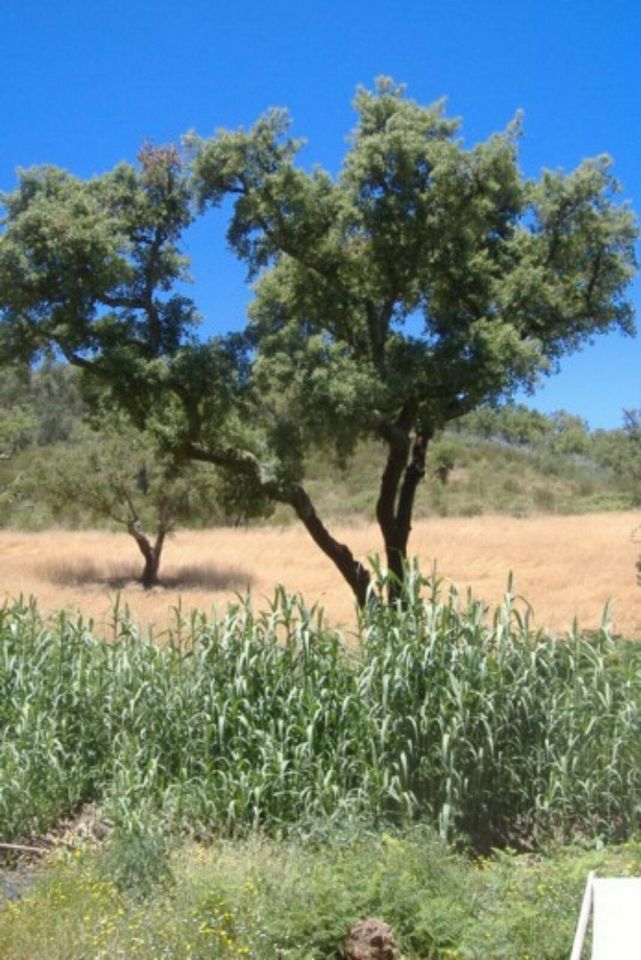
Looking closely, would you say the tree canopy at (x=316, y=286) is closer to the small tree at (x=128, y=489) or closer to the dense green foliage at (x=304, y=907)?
the dense green foliage at (x=304, y=907)

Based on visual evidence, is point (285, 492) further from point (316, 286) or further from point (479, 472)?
point (479, 472)

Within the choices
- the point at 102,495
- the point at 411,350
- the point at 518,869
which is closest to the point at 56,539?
the point at 102,495

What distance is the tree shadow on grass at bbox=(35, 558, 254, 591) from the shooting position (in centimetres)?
2561

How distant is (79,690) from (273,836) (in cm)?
161

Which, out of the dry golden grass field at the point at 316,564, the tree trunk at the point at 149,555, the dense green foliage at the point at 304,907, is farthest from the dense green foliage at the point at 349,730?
the tree trunk at the point at 149,555

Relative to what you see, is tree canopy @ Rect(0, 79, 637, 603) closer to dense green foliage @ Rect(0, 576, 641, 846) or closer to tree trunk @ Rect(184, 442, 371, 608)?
tree trunk @ Rect(184, 442, 371, 608)

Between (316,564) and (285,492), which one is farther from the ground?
(285,492)

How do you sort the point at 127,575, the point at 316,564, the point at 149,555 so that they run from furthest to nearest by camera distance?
1. the point at 127,575
2. the point at 316,564
3. the point at 149,555

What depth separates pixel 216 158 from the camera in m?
13.8

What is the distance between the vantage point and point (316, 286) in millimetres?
15000

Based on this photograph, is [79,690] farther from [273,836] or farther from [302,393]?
[302,393]

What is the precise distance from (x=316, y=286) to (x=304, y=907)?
37.3ft

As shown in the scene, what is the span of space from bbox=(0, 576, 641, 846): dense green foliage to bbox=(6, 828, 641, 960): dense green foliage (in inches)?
32.3

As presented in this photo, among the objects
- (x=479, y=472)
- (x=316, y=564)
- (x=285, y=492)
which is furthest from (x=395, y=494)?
(x=479, y=472)
